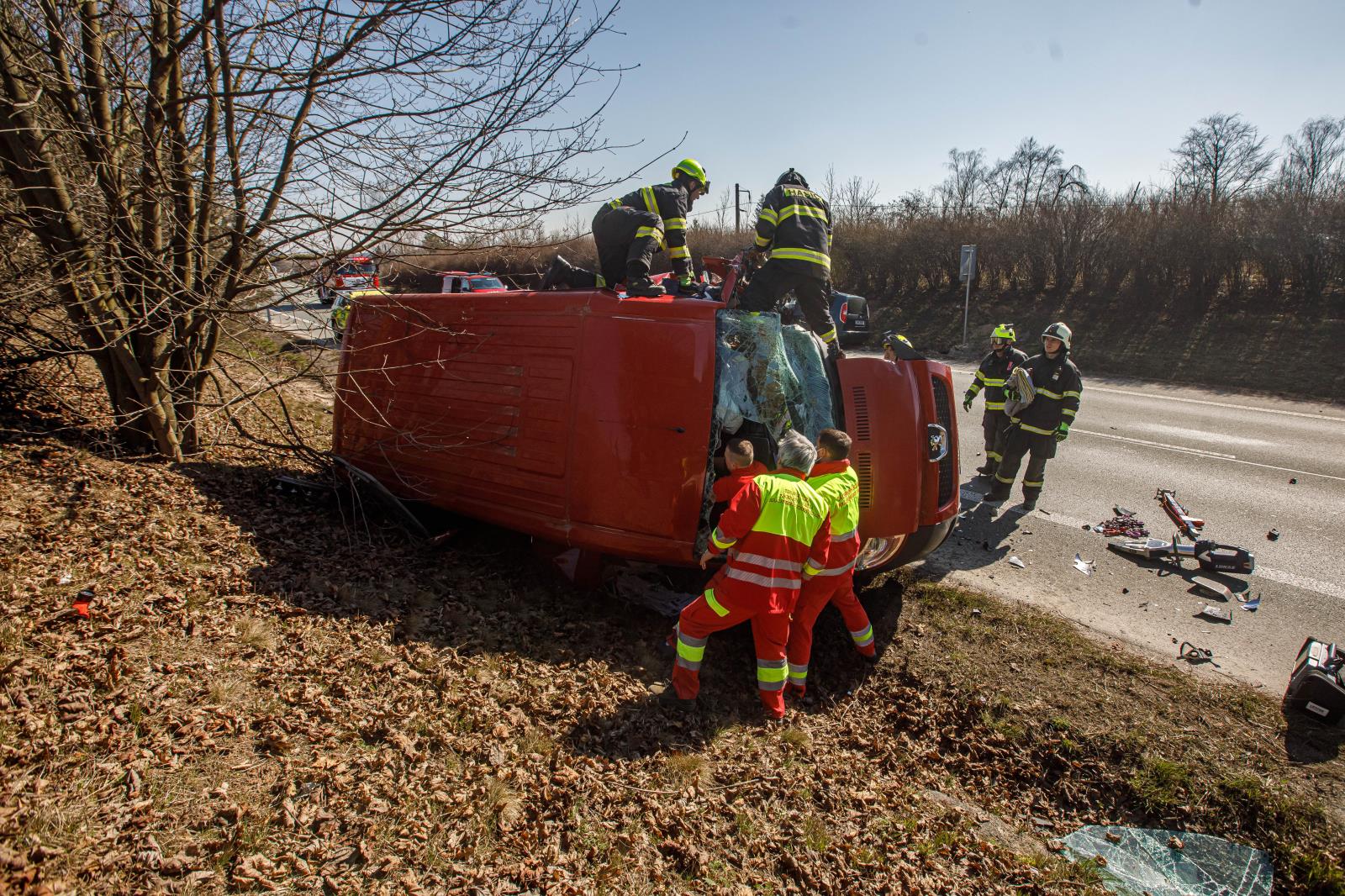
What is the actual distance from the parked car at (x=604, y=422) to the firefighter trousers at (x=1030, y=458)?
294 cm

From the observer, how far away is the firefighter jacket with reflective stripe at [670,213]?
6012 millimetres

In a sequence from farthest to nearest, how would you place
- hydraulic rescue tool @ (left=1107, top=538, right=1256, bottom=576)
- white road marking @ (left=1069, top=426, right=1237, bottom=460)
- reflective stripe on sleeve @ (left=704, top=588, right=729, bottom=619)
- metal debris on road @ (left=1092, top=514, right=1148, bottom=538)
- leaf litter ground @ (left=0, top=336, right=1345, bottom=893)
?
white road marking @ (left=1069, top=426, right=1237, bottom=460) < metal debris on road @ (left=1092, top=514, right=1148, bottom=538) < hydraulic rescue tool @ (left=1107, top=538, right=1256, bottom=576) < reflective stripe on sleeve @ (left=704, top=588, right=729, bottom=619) < leaf litter ground @ (left=0, top=336, right=1345, bottom=893)

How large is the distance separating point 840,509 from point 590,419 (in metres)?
1.48

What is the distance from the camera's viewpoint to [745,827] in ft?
9.79

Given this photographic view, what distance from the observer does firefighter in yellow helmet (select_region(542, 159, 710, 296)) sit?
588 cm

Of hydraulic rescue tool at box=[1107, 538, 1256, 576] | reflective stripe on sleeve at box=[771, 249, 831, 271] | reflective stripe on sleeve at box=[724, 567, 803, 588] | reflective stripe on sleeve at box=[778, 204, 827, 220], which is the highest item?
reflective stripe on sleeve at box=[778, 204, 827, 220]

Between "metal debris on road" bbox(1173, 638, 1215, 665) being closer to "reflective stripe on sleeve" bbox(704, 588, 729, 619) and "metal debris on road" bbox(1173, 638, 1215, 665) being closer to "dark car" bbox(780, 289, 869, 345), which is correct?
"reflective stripe on sleeve" bbox(704, 588, 729, 619)

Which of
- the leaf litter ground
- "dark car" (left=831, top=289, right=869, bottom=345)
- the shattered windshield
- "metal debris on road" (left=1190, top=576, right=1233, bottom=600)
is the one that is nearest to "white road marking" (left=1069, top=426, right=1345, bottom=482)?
"metal debris on road" (left=1190, top=576, right=1233, bottom=600)

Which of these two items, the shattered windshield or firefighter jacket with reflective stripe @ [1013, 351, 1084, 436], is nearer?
the shattered windshield

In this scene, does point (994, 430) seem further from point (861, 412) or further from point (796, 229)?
point (861, 412)

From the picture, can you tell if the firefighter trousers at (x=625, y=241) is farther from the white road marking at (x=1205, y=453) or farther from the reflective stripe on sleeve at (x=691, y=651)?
the white road marking at (x=1205, y=453)

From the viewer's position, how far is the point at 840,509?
13.4ft

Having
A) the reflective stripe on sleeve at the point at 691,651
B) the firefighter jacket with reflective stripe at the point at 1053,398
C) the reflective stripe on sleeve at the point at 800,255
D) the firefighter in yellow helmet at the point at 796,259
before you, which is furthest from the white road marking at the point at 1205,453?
the reflective stripe on sleeve at the point at 691,651

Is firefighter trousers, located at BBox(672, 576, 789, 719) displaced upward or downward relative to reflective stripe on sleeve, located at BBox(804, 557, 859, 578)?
downward
